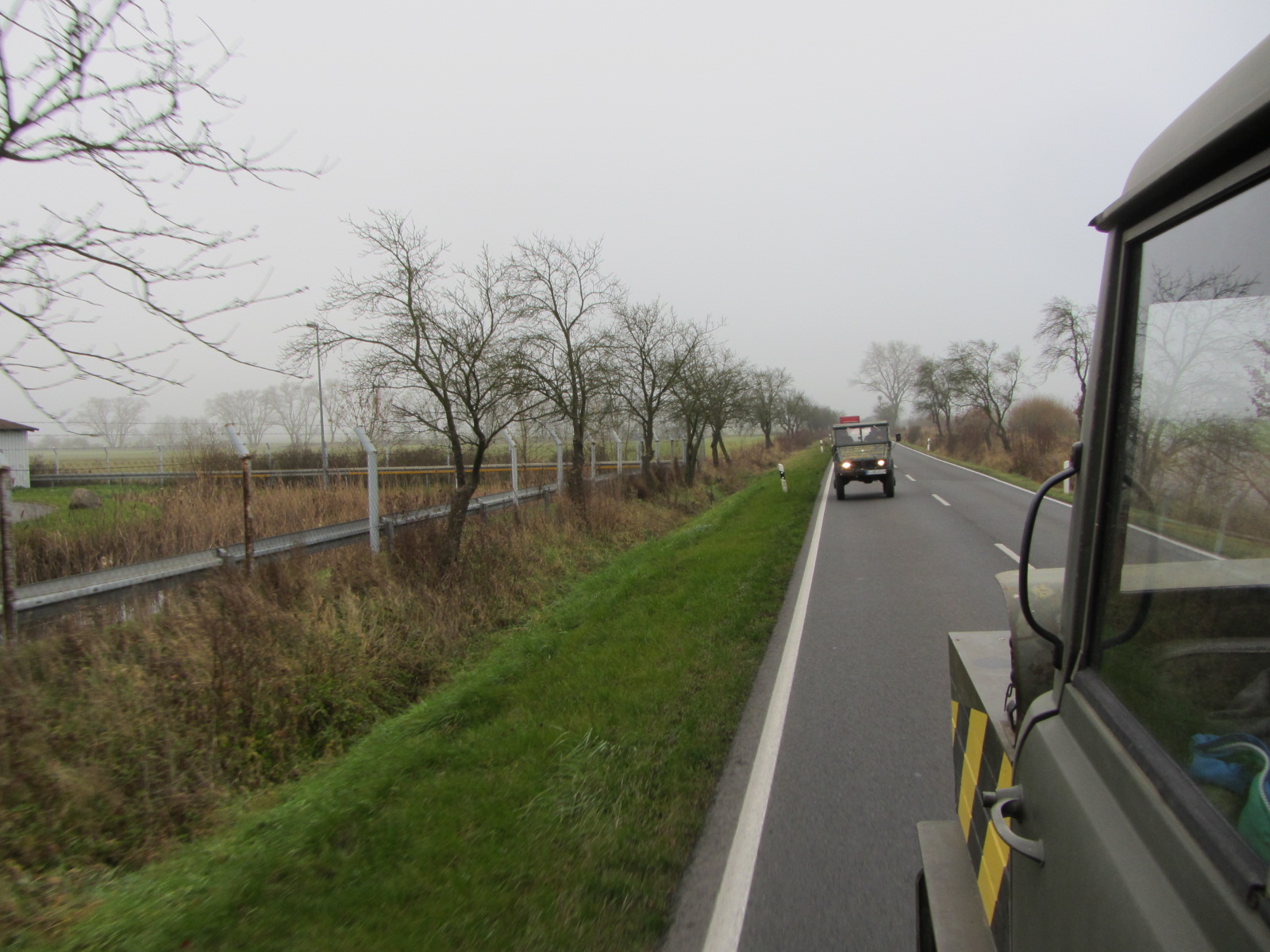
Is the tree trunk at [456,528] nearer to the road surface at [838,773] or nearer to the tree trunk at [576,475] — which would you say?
the road surface at [838,773]

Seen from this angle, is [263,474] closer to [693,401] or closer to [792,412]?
[693,401]

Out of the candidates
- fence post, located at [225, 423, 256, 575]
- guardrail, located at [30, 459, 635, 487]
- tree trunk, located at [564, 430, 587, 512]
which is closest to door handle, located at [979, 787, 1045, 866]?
fence post, located at [225, 423, 256, 575]

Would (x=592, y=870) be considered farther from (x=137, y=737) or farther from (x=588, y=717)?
(x=137, y=737)

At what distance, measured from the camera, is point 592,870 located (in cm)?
332

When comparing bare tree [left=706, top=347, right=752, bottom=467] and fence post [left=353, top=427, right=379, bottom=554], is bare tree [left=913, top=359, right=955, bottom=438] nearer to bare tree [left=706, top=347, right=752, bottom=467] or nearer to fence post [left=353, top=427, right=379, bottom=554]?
bare tree [left=706, top=347, right=752, bottom=467]

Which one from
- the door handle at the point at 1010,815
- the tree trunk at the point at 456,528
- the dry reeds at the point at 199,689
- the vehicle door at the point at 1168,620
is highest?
the vehicle door at the point at 1168,620

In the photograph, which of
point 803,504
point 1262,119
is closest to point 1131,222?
point 1262,119

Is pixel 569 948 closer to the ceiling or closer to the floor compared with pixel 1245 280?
closer to the floor

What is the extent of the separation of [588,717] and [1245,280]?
4.66 metres

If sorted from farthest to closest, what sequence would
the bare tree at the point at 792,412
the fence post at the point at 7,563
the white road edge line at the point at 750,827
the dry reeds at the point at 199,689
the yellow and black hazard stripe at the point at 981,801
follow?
the bare tree at the point at 792,412 → the fence post at the point at 7,563 → the dry reeds at the point at 199,689 → the white road edge line at the point at 750,827 → the yellow and black hazard stripe at the point at 981,801

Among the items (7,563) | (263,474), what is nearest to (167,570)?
(7,563)

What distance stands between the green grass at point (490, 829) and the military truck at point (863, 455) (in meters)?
15.4

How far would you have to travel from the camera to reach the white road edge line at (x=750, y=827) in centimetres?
298

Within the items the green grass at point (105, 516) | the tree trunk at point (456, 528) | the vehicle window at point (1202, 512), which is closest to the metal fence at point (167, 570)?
the tree trunk at point (456, 528)
